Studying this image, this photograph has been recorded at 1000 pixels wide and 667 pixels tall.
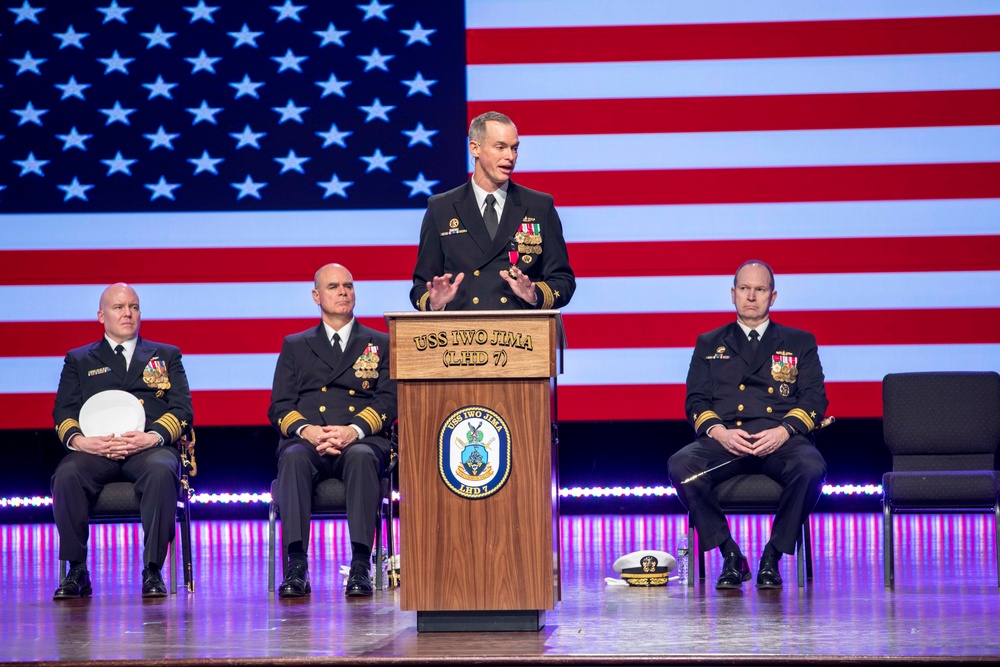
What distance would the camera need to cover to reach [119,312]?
520 cm

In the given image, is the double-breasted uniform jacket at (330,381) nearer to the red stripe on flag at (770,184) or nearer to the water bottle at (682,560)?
the water bottle at (682,560)

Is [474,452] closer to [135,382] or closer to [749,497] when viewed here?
[749,497]

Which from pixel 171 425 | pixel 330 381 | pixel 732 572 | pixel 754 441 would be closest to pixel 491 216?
pixel 330 381

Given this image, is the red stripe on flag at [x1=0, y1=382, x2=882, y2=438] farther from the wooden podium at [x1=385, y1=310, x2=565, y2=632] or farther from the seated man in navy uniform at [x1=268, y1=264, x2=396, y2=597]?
the wooden podium at [x1=385, y1=310, x2=565, y2=632]

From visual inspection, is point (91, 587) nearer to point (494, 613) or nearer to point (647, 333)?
point (494, 613)

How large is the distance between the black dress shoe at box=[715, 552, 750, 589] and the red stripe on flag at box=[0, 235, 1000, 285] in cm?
225

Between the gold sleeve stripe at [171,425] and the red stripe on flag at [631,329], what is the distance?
166cm

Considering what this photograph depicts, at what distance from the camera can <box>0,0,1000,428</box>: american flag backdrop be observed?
Result: 21.4 ft

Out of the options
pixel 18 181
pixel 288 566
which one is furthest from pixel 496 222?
pixel 18 181

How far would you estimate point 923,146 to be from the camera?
21.4 ft

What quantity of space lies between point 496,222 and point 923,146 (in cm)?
344

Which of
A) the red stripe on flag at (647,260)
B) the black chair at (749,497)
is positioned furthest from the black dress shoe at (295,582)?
the red stripe on flag at (647,260)

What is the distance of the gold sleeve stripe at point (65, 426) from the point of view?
5012 millimetres

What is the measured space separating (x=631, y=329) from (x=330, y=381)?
6.78 feet
